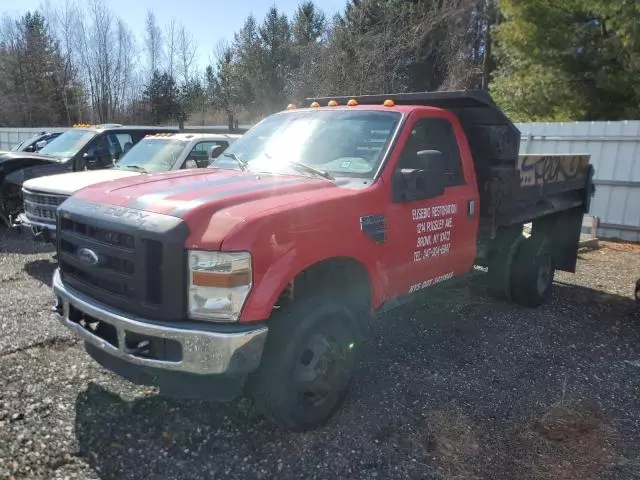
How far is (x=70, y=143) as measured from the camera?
9367mm

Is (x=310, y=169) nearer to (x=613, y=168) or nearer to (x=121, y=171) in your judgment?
(x=121, y=171)

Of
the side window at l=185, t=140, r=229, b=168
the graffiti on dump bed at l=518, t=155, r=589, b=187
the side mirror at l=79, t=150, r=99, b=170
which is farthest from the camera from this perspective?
the side mirror at l=79, t=150, r=99, b=170

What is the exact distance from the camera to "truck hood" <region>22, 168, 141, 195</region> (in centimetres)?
664

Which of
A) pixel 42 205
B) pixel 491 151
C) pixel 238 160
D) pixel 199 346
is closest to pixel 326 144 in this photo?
pixel 238 160

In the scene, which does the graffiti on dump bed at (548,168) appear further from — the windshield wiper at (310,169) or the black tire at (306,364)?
the black tire at (306,364)

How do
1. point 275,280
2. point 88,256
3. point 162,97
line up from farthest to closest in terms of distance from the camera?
point 162,97 → point 88,256 → point 275,280

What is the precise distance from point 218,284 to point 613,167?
32.9 feet

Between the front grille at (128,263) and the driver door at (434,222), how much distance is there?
1.59 m

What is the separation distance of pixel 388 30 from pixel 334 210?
21.2 m

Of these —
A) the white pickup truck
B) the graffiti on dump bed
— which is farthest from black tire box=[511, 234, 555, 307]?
the white pickup truck

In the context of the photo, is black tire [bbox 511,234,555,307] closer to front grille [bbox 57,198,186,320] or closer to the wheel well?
the wheel well

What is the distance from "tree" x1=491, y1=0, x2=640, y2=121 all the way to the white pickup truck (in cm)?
830

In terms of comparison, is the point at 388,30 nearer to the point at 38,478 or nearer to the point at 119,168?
the point at 119,168

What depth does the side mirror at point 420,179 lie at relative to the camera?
3.80 metres
